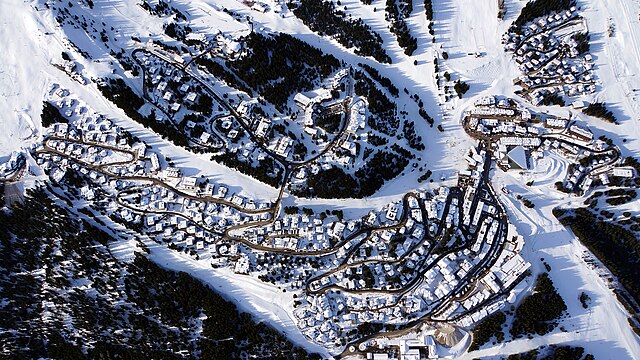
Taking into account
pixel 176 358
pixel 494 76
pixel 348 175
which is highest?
pixel 494 76

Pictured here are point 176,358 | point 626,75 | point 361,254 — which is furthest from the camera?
point 626,75

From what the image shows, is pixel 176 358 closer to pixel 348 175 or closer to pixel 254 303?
pixel 254 303

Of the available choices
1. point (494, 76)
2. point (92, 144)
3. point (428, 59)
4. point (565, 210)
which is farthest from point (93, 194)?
point (565, 210)

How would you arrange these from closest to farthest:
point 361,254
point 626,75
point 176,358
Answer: point 176,358 < point 361,254 < point 626,75

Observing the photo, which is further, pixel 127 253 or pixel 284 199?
pixel 284 199

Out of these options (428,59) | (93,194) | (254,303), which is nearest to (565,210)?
(428,59)

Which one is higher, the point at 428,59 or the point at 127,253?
the point at 428,59

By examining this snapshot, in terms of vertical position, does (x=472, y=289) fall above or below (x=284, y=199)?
below

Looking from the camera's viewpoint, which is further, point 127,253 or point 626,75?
point 626,75

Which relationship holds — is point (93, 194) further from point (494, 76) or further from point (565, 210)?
point (565, 210)
